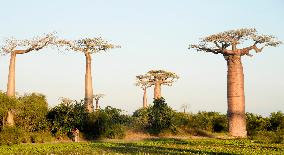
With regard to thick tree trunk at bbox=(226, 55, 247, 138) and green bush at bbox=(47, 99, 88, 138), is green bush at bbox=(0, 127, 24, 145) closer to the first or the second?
green bush at bbox=(47, 99, 88, 138)

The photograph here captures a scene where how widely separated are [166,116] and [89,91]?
5773 mm

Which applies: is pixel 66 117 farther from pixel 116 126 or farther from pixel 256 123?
pixel 256 123

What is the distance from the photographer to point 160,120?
30.8 m

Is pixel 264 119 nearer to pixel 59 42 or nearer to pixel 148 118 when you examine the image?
pixel 148 118

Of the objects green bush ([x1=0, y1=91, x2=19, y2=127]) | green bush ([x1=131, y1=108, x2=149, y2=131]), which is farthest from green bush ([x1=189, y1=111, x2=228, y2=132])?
green bush ([x1=0, y1=91, x2=19, y2=127])

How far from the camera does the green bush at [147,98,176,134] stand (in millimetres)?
31109

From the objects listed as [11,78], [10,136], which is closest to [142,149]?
[10,136]

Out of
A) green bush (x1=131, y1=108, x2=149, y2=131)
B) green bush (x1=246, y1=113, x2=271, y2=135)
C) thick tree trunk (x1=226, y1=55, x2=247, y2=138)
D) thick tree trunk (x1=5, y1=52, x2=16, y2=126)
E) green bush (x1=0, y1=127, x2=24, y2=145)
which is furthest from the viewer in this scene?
green bush (x1=246, y1=113, x2=271, y2=135)

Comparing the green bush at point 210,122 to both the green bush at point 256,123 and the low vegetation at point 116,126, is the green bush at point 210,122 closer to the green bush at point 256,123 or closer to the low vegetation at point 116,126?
the low vegetation at point 116,126

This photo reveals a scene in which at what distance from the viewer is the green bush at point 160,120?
31.1 metres

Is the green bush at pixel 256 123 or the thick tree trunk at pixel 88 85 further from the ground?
the thick tree trunk at pixel 88 85

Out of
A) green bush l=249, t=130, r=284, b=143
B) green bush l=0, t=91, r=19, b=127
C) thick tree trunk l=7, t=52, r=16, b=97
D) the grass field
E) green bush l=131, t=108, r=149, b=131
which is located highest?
thick tree trunk l=7, t=52, r=16, b=97

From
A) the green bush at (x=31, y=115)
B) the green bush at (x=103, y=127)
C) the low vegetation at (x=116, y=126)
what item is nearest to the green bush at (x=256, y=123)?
the low vegetation at (x=116, y=126)

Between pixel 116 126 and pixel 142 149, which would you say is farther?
pixel 116 126
